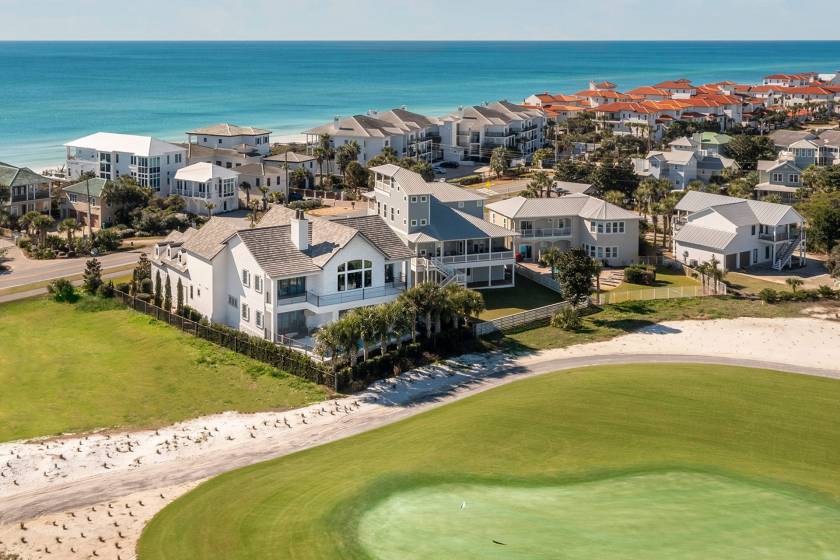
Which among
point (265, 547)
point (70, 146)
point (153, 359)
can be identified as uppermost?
point (70, 146)

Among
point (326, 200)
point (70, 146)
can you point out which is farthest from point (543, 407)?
point (70, 146)

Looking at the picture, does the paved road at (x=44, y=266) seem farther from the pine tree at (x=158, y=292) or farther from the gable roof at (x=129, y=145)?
the gable roof at (x=129, y=145)

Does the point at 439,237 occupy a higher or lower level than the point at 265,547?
higher

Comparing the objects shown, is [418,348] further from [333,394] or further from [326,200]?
[326,200]

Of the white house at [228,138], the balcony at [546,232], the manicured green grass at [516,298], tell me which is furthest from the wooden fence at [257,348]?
the white house at [228,138]

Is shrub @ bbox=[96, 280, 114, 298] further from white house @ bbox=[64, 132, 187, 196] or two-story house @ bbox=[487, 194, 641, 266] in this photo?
white house @ bbox=[64, 132, 187, 196]

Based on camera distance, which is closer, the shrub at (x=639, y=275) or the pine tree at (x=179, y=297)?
the pine tree at (x=179, y=297)
